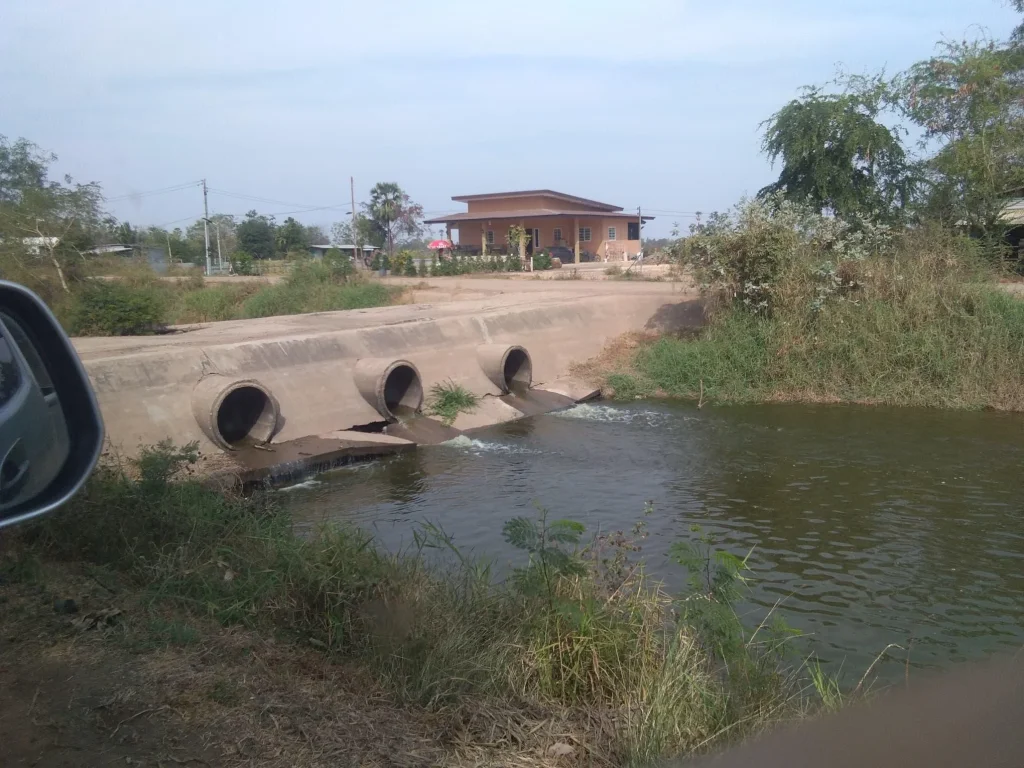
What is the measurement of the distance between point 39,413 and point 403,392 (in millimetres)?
12020

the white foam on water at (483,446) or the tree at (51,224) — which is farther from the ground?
the tree at (51,224)

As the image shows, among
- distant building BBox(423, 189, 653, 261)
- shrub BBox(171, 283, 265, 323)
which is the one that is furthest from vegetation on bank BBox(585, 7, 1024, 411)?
distant building BBox(423, 189, 653, 261)

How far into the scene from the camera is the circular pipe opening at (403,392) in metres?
14.4

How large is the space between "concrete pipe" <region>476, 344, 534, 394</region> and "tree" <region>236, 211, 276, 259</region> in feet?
130

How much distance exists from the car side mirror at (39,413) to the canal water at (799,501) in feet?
15.6

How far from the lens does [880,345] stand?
15953 millimetres

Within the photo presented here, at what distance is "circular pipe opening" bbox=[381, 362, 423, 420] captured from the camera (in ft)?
47.2

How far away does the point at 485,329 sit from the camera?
1753cm

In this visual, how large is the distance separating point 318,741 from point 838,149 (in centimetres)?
2022

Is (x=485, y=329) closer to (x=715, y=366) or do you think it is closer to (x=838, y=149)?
(x=715, y=366)

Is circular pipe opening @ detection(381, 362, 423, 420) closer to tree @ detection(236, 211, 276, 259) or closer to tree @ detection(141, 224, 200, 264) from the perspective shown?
tree @ detection(141, 224, 200, 264)

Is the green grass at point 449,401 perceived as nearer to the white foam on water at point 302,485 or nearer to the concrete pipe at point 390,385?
the concrete pipe at point 390,385

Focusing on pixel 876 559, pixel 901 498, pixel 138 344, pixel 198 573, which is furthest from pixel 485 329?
pixel 198 573

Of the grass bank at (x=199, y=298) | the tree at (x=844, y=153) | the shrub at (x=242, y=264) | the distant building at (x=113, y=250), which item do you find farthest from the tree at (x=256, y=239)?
the tree at (x=844, y=153)
